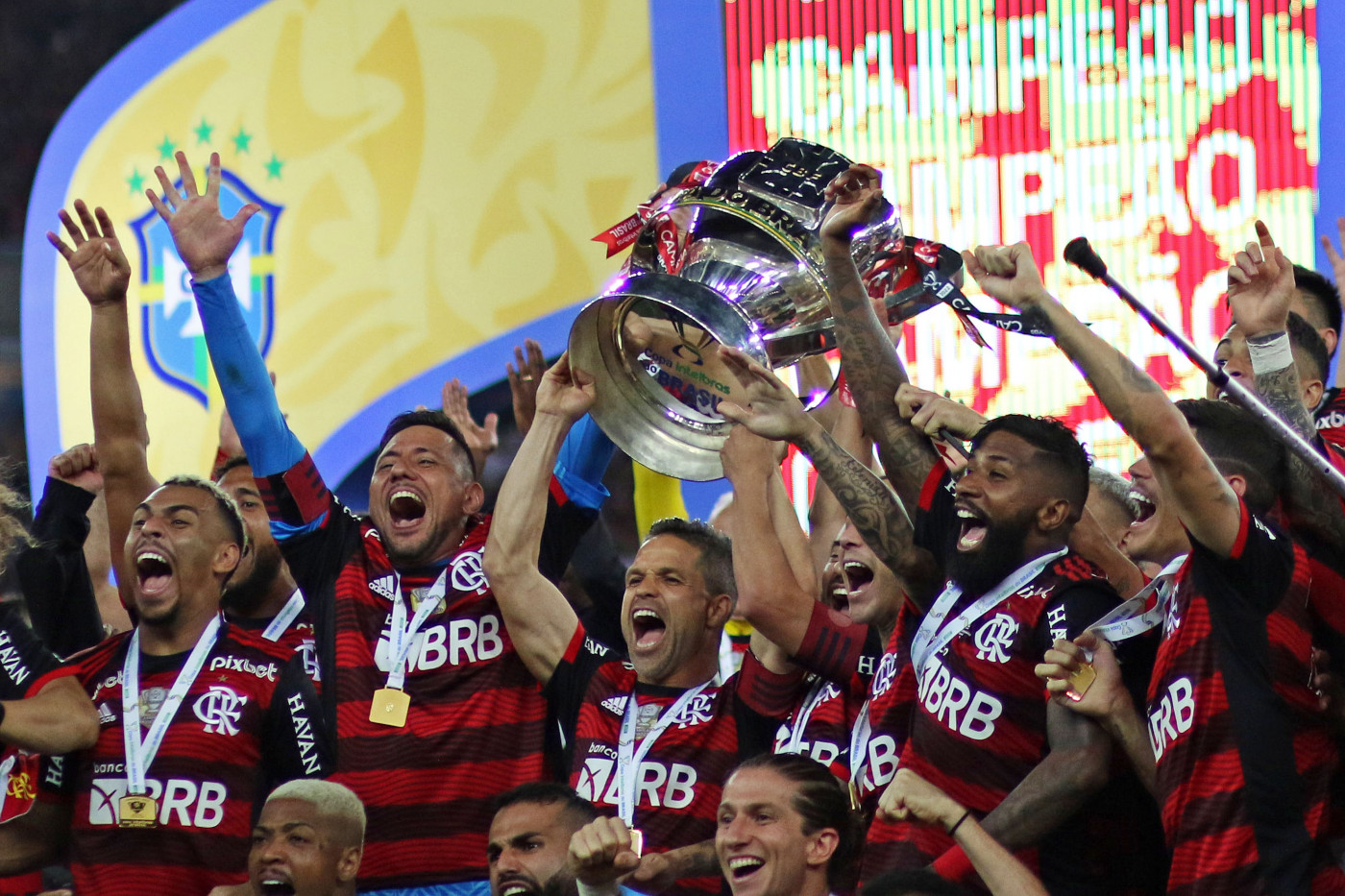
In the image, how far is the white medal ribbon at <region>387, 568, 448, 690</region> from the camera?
3.44 metres

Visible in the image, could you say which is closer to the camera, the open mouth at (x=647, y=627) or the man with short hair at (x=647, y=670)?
the man with short hair at (x=647, y=670)

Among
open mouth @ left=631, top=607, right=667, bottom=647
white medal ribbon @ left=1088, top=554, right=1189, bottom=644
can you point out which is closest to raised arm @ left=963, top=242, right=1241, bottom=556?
white medal ribbon @ left=1088, top=554, right=1189, bottom=644

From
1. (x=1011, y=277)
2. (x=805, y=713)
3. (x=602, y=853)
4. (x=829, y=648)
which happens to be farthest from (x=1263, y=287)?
(x=602, y=853)

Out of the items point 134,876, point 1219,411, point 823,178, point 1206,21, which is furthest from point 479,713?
point 1206,21

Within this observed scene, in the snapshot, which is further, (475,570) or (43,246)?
(43,246)

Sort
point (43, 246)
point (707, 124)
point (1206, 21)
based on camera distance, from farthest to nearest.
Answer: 1. point (43, 246)
2. point (707, 124)
3. point (1206, 21)

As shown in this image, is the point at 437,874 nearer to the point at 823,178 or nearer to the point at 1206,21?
the point at 823,178

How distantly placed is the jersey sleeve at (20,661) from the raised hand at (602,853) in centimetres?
117

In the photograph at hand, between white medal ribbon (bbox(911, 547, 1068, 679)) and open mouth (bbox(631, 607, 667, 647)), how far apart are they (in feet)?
1.90

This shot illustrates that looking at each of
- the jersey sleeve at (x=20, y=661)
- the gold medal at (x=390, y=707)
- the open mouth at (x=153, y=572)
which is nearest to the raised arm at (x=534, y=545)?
the gold medal at (x=390, y=707)

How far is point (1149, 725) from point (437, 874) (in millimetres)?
1333

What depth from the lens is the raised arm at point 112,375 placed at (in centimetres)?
376

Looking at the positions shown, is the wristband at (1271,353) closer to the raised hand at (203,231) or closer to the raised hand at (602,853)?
the raised hand at (602,853)

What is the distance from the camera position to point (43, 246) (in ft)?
21.1
